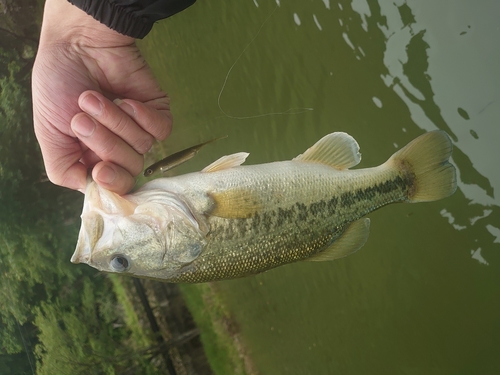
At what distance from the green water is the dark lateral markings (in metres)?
1.19

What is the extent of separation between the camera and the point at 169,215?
1.66 meters

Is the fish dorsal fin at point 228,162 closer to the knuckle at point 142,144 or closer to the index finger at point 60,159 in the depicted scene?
the knuckle at point 142,144

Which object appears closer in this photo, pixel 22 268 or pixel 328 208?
pixel 328 208

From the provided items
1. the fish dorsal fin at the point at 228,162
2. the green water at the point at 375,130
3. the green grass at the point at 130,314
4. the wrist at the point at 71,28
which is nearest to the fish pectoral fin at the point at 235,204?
the fish dorsal fin at the point at 228,162

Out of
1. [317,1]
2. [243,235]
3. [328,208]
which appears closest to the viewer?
[243,235]

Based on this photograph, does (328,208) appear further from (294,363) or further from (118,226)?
(294,363)

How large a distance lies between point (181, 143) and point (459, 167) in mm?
3017

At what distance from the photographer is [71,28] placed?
6.08ft

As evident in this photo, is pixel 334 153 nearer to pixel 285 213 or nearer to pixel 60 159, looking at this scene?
pixel 285 213

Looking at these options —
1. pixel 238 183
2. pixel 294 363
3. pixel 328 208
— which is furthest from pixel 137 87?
pixel 294 363

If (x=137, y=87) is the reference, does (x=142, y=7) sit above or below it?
above

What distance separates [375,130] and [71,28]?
2283mm

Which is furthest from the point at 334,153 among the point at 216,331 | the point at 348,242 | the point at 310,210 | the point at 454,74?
the point at 216,331

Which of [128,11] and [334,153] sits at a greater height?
[128,11]
